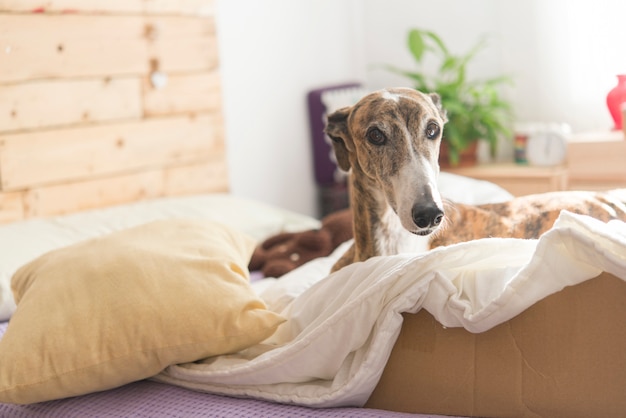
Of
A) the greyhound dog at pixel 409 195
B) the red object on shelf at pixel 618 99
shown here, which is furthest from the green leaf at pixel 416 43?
the greyhound dog at pixel 409 195

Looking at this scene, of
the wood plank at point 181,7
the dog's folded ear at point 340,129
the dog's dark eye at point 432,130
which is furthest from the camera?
the wood plank at point 181,7

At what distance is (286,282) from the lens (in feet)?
5.28

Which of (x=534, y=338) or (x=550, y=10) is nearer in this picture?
(x=534, y=338)

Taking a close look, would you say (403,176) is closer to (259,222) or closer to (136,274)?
(136,274)

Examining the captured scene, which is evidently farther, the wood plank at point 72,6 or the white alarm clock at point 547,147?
the white alarm clock at point 547,147

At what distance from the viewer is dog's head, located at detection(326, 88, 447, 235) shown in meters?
1.20

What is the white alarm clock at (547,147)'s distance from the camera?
2.97 meters

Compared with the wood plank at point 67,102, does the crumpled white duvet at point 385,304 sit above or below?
below

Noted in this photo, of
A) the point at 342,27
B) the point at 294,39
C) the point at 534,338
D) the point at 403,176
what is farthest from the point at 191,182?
the point at 534,338

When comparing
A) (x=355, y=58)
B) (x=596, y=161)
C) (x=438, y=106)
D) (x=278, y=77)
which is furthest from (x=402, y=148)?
(x=355, y=58)

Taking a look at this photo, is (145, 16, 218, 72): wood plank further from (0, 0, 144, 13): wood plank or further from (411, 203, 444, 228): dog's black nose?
(411, 203, 444, 228): dog's black nose

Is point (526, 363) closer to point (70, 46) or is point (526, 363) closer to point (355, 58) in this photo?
point (70, 46)

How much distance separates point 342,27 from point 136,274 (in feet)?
8.85

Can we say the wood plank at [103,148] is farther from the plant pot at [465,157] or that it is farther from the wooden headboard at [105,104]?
the plant pot at [465,157]
